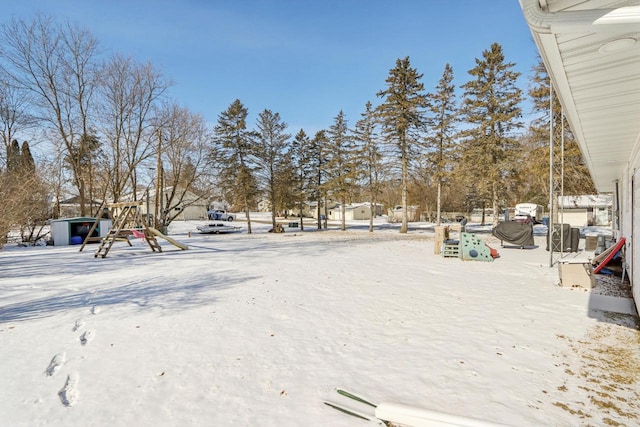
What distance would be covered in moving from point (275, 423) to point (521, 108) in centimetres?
2234

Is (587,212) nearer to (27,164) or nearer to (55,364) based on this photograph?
(55,364)

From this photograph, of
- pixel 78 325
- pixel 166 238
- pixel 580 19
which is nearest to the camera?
pixel 580 19

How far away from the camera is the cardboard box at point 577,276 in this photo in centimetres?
698

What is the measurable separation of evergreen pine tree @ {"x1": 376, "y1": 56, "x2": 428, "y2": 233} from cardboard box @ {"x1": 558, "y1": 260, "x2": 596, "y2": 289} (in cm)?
1621

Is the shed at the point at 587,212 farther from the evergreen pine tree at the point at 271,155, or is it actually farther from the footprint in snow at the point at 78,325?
the footprint in snow at the point at 78,325

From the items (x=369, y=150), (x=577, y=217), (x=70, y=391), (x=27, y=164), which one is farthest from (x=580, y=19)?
(x=577, y=217)

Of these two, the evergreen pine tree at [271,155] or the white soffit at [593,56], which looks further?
the evergreen pine tree at [271,155]

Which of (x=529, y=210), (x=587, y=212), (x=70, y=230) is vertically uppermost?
(x=529, y=210)

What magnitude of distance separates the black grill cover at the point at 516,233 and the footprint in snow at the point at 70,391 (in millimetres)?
15534

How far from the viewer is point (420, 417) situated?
252 centimetres

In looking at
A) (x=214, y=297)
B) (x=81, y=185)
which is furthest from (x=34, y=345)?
(x=81, y=185)

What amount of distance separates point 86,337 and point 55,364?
79 centimetres

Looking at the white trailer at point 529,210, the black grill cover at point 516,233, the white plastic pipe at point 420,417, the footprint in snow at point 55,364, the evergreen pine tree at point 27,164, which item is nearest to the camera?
the white plastic pipe at point 420,417

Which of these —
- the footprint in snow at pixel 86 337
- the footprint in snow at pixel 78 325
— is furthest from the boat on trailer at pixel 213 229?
the footprint in snow at pixel 86 337
